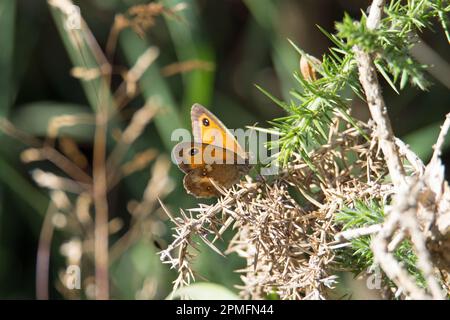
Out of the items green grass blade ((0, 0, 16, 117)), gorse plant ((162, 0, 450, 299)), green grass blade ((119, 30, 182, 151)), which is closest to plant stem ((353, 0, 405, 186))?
gorse plant ((162, 0, 450, 299))

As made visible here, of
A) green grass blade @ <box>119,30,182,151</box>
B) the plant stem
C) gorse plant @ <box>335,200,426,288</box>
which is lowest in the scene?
gorse plant @ <box>335,200,426,288</box>

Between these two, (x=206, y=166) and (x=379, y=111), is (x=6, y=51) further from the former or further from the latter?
(x=379, y=111)

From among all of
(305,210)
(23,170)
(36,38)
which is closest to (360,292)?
(305,210)

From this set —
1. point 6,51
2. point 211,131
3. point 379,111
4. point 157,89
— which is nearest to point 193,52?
point 157,89

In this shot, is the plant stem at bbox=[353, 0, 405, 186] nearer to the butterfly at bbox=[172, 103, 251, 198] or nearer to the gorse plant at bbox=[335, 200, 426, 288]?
the gorse plant at bbox=[335, 200, 426, 288]

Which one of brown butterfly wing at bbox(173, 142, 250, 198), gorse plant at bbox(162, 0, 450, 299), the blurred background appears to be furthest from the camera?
the blurred background

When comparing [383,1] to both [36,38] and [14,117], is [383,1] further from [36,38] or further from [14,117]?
[36,38]
